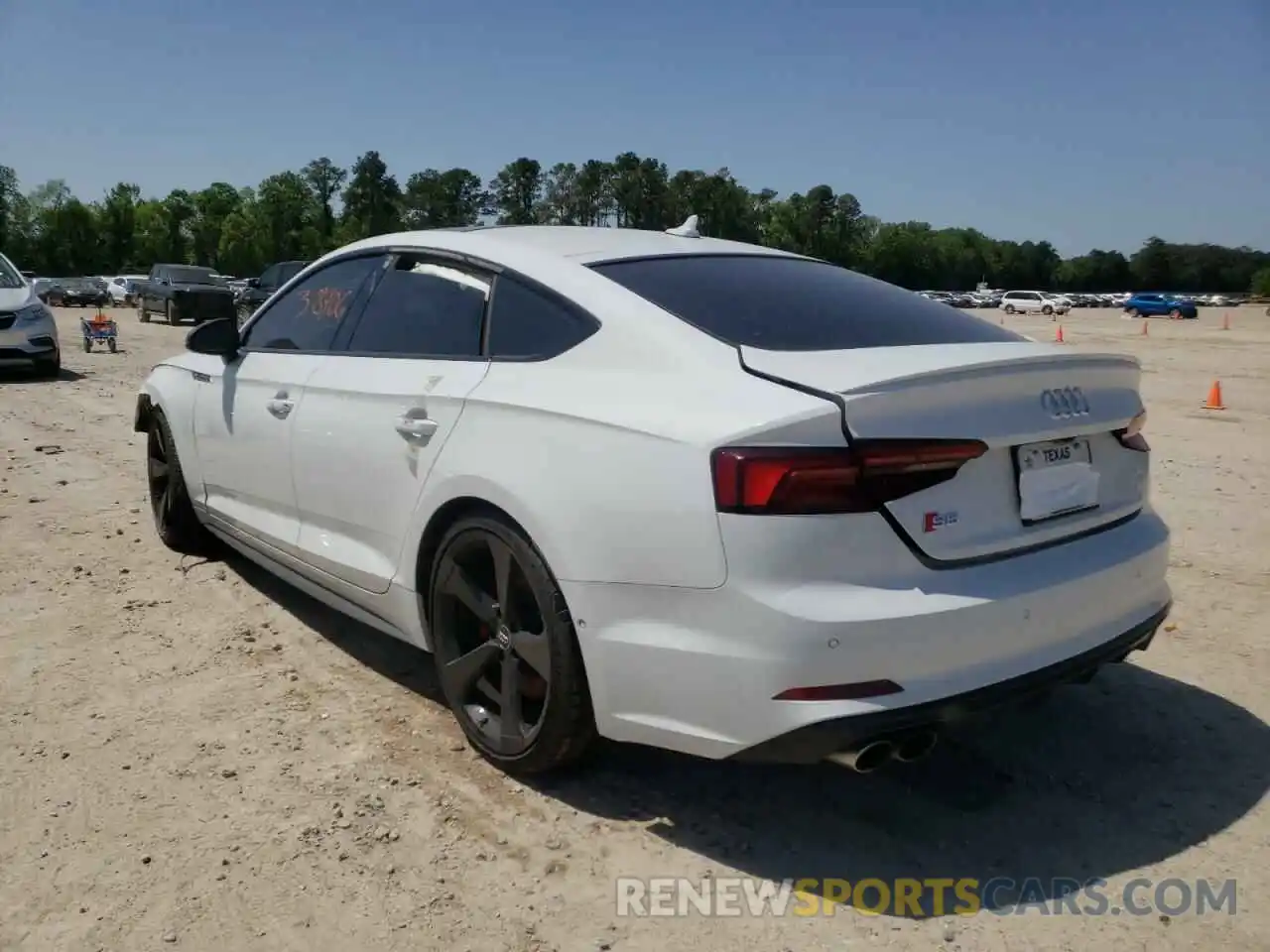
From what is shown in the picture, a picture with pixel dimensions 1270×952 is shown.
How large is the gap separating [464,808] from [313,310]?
222 cm

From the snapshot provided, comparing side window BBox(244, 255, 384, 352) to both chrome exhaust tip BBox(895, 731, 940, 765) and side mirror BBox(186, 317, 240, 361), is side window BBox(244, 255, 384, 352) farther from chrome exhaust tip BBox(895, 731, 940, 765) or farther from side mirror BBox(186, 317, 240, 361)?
chrome exhaust tip BBox(895, 731, 940, 765)

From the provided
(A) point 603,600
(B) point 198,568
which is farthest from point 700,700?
(B) point 198,568

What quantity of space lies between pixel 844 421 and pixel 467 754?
5.48 feet

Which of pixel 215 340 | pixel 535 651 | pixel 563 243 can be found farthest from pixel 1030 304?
pixel 535 651

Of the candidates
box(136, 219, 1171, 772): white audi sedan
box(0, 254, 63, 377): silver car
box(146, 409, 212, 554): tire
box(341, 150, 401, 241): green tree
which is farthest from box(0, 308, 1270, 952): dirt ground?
box(341, 150, 401, 241): green tree

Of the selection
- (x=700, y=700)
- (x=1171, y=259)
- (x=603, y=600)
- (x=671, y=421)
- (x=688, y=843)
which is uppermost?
(x=1171, y=259)

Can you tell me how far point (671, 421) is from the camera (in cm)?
242

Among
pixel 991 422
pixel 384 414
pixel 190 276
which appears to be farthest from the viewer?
pixel 190 276

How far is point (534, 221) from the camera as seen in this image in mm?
118375

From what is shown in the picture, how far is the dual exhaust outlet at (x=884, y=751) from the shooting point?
7.47 feet

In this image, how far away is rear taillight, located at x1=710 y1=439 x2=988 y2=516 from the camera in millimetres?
2256

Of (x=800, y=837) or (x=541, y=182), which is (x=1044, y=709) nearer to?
(x=800, y=837)

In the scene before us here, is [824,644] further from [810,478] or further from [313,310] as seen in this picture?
[313,310]

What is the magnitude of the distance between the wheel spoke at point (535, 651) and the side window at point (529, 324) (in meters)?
0.80
